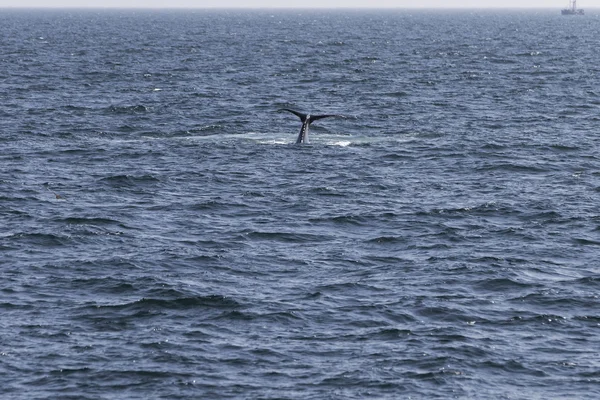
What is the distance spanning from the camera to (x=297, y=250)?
4441cm

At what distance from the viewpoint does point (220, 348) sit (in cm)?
3400

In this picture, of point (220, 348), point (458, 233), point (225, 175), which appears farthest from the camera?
point (225, 175)

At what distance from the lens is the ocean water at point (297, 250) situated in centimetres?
3256

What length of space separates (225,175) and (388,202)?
9599 mm

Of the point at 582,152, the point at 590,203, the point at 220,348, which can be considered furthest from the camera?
the point at 582,152

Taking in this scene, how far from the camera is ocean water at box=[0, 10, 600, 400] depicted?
32562mm

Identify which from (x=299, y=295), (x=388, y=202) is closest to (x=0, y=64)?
(x=388, y=202)

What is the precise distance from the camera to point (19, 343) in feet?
112

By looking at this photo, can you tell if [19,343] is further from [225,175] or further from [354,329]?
[225,175]

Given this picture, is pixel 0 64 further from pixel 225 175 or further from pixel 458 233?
pixel 458 233

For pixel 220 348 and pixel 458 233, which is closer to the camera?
pixel 220 348

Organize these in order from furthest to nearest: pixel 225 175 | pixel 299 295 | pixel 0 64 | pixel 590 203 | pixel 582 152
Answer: pixel 0 64 < pixel 582 152 < pixel 225 175 < pixel 590 203 < pixel 299 295

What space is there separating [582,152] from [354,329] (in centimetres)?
3425

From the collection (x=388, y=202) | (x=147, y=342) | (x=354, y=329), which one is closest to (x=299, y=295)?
(x=354, y=329)
